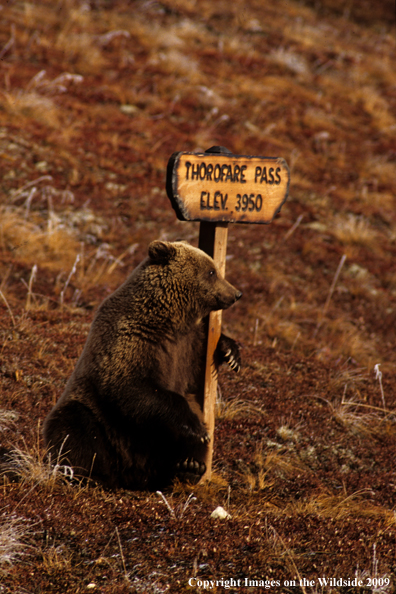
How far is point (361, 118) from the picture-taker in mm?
15492

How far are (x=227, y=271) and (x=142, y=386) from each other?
5767mm

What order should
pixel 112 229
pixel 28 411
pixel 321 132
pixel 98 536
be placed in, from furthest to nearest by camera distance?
pixel 321 132 < pixel 112 229 < pixel 28 411 < pixel 98 536

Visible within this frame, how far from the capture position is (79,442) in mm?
3355

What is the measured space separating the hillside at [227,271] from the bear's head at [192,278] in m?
1.32

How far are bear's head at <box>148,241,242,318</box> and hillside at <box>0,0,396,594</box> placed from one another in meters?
1.32

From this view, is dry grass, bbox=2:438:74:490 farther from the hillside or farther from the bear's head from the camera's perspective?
the bear's head

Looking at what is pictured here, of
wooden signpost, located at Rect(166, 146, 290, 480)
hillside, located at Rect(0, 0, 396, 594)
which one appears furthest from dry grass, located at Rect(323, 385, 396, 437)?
wooden signpost, located at Rect(166, 146, 290, 480)

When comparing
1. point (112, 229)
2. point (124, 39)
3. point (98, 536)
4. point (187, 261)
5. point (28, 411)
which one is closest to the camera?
point (98, 536)

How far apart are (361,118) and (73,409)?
1457 cm

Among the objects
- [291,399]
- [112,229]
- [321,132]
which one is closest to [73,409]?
[291,399]

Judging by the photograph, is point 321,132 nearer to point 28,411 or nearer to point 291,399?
point 291,399

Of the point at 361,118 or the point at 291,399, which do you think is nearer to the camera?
the point at 291,399

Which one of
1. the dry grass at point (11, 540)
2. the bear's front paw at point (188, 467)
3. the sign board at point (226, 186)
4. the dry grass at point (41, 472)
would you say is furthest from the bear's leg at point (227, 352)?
the dry grass at point (11, 540)

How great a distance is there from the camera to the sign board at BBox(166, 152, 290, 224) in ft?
11.4
